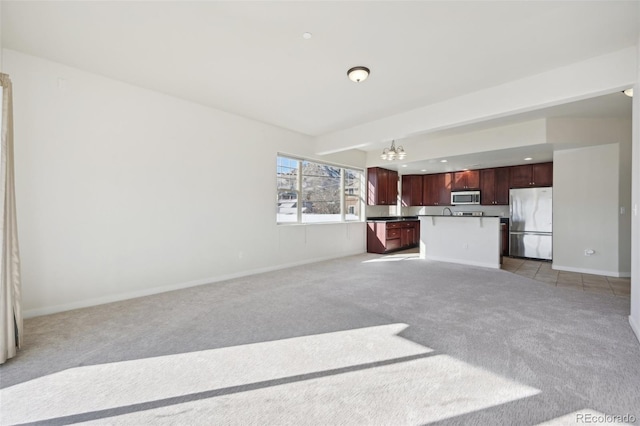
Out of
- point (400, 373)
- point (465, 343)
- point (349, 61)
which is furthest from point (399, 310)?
point (349, 61)

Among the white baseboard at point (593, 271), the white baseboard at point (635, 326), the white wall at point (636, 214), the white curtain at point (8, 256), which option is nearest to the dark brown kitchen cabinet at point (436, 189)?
the white baseboard at point (593, 271)

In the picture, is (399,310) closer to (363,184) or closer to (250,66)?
(250,66)

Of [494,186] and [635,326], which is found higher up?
[494,186]

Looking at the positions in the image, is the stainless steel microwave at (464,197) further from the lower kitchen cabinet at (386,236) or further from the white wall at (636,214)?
the white wall at (636,214)

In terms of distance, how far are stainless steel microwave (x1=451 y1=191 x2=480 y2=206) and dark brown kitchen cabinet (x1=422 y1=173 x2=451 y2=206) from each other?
0.17m

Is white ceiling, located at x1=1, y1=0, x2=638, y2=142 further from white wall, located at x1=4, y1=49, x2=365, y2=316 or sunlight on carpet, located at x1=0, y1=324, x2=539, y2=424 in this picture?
sunlight on carpet, located at x1=0, y1=324, x2=539, y2=424

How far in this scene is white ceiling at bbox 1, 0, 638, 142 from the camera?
2.23 meters

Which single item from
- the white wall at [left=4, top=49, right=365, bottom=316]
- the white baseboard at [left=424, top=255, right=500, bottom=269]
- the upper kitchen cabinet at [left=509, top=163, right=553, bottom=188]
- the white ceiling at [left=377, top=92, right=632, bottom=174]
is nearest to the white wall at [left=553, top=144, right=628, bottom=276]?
the white ceiling at [left=377, top=92, right=632, bottom=174]

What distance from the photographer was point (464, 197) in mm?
7688

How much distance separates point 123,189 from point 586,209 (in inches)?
301

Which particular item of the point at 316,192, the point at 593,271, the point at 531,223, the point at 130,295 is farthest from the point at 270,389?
the point at 531,223

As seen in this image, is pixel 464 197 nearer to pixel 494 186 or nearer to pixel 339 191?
pixel 494 186

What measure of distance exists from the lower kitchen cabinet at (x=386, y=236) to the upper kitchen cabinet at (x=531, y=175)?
2813 millimetres

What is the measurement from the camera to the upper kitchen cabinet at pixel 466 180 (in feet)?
24.8
